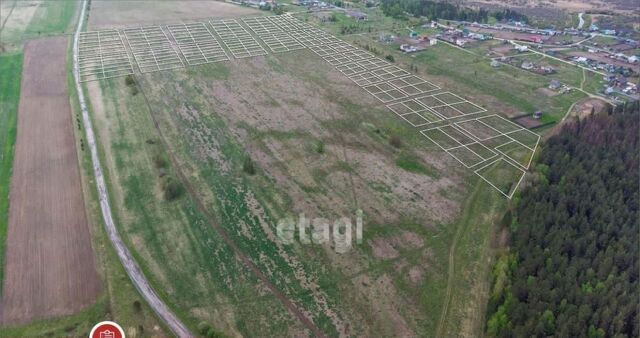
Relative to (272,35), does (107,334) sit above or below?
above

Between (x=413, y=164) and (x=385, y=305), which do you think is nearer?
(x=385, y=305)

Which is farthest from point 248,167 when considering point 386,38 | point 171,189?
point 386,38

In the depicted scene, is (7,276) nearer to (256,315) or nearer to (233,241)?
(233,241)

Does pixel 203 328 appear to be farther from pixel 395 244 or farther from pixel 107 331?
pixel 395 244

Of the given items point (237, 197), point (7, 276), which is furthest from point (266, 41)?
point (7, 276)

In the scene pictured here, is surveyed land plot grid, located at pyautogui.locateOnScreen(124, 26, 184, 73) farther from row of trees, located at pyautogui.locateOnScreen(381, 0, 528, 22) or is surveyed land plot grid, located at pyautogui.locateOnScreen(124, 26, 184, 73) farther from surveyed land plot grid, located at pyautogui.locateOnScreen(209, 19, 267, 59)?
row of trees, located at pyautogui.locateOnScreen(381, 0, 528, 22)

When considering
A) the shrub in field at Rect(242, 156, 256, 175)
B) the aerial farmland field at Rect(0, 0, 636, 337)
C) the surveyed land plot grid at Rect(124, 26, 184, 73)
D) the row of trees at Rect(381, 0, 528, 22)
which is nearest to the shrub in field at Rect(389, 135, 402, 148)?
the aerial farmland field at Rect(0, 0, 636, 337)
